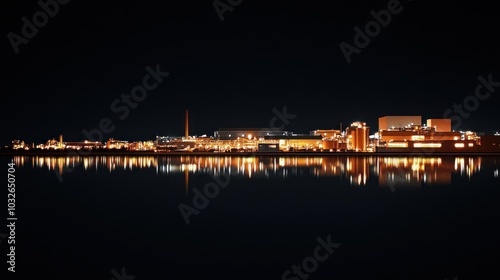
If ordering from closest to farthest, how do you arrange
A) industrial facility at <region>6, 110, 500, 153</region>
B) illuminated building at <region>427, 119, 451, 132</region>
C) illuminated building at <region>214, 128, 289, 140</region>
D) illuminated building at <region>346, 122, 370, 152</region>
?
1. industrial facility at <region>6, 110, 500, 153</region>
2. illuminated building at <region>427, 119, 451, 132</region>
3. illuminated building at <region>346, 122, 370, 152</region>
4. illuminated building at <region>214, 128, 289, 140</region>

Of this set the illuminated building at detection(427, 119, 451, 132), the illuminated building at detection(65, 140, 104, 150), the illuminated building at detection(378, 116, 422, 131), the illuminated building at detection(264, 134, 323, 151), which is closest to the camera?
the illuminated building at detection(427, 119, 451, 132)

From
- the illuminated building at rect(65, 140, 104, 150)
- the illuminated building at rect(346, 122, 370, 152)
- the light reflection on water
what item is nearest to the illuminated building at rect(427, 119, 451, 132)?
the illuminated building at rect(346, 122, 370, 152)

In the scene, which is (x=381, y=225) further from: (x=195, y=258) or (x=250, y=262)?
(x=195, y=258)

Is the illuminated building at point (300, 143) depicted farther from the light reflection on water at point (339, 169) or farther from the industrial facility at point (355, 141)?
the light reflection on water at point (339, 169)

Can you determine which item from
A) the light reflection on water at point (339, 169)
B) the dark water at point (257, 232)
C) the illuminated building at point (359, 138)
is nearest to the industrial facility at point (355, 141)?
the illuminated building at point (359, 138)

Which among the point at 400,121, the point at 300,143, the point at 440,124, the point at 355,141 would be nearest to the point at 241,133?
the point at 300,143

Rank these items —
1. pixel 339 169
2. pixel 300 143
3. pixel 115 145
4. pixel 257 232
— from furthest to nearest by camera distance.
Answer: pixel 115 145, pixel 300 143, pixel 339 169, pixel 257 232

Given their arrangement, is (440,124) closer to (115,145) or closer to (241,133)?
(241,133)

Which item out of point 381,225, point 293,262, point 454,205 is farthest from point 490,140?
point 293,262

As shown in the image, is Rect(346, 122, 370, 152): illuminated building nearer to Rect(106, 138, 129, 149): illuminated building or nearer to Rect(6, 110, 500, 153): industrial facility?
Rect(6, 110, 500, 153): industrial facility
